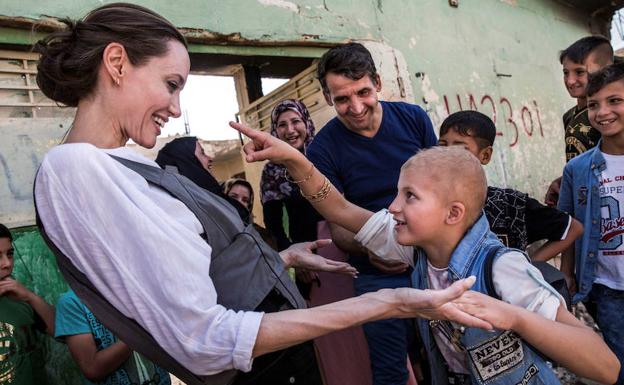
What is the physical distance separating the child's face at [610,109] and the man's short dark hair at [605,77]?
2 cm

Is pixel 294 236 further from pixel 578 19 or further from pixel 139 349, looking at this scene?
pixel 578 19

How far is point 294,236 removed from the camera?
3102mm

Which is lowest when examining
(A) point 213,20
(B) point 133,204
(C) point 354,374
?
(C) point 354,374

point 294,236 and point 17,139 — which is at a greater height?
point 17,139

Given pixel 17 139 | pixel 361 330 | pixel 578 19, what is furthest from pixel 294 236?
pixel 578 19

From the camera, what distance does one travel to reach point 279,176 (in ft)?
10.8

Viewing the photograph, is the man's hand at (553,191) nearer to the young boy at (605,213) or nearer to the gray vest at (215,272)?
the young boy at (605,213)

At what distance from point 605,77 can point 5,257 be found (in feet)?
10.8

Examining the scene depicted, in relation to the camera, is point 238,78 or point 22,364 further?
point 238,78

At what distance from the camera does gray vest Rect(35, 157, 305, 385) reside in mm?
996

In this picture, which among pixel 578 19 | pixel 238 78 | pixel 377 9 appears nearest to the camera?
pixel 377 9

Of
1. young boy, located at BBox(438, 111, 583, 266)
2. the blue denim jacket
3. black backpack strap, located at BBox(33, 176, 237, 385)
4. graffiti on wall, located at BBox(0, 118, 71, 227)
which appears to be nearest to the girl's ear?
young boy, located at BBox(438, 111, 583, 266)

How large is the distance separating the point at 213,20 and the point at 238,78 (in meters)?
1.60

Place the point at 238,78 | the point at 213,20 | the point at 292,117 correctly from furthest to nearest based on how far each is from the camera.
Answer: the point at 238,78
the point at 213,20
the point at 292,117
